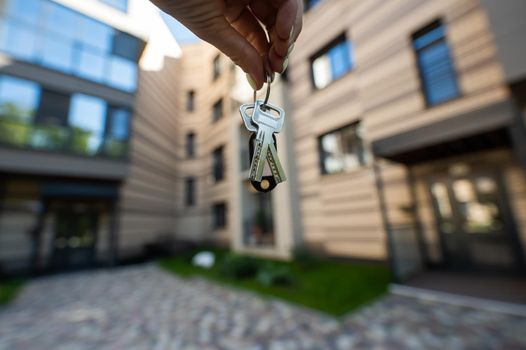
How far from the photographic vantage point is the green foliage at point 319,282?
5390mm

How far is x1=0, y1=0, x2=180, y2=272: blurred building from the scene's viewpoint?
9.42 meters

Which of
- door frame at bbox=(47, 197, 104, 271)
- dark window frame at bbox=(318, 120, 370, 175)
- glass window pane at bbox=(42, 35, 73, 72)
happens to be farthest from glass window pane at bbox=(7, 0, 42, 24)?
dark window frame at bbox=(318, 120, 370, 175)

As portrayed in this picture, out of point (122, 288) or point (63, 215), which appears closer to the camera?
point (122, 288)

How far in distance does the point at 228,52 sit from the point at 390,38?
9160 millimetres

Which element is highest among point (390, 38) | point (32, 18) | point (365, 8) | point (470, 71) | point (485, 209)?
point (32, 18)

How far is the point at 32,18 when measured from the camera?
9.80 meters

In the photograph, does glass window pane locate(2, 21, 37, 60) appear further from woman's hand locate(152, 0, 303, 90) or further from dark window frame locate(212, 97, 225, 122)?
woman's hand locate(152, 0, 303, 90)

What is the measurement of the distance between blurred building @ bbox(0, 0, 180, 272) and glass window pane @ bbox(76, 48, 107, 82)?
0.13ft

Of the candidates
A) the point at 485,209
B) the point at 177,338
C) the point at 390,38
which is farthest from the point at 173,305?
the point at 390,38

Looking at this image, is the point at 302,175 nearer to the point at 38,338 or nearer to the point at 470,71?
the point at 470,71

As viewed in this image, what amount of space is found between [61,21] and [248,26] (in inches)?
582

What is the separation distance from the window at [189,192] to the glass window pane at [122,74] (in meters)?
7.52

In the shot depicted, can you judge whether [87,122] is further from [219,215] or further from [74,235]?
[219,215]

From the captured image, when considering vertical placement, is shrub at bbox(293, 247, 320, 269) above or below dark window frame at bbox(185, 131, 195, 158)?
below
